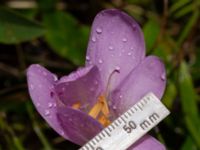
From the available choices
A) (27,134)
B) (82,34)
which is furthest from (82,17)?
(27,134)

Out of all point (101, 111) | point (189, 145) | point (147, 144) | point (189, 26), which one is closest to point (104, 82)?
point (101, 111)

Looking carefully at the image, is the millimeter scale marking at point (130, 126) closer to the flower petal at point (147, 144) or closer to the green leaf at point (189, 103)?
the flower petal at point (147, 144)

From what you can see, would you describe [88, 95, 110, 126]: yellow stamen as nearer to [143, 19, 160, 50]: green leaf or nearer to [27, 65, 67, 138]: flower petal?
[27, 65, 67, 138]: flower petal

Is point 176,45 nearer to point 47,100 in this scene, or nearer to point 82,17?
point 82,17

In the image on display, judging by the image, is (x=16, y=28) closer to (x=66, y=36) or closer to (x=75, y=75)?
(x=66, y=36)

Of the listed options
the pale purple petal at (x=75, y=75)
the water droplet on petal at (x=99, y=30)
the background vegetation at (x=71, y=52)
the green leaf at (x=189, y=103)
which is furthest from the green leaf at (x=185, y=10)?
the pale purple petal at (x=75, y=75)

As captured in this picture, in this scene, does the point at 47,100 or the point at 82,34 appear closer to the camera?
the point at 47,100
